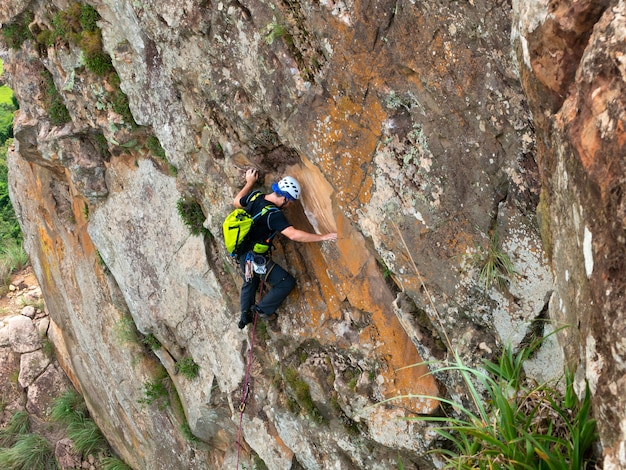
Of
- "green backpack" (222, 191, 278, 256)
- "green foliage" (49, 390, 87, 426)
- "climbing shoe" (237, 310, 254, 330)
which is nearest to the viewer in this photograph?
"green backpack" (222, 191, 278, 256)

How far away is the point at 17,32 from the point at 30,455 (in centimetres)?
980

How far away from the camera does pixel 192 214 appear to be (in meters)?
8.22

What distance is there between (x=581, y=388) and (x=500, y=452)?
0.61 m

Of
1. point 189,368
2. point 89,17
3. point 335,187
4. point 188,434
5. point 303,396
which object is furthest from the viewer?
point 188,434

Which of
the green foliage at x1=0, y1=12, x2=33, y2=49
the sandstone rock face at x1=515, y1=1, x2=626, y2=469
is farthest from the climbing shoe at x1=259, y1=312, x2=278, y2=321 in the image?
the green foliage at x1=0, y1=12, x2=33, y2=49

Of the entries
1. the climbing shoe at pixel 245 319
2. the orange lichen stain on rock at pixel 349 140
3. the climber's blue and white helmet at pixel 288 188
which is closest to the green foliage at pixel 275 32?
the orange lichen stain on rock at pixel 349 140

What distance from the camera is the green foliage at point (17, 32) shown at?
917 centimetres

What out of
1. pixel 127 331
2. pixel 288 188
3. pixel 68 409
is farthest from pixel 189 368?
pixel 68 409

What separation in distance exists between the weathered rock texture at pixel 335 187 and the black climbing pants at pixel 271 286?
0.63 ft

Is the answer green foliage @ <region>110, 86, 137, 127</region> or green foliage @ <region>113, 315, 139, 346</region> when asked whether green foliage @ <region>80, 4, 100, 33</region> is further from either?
green foliage @ <region>113, 315, 139, 346</region>

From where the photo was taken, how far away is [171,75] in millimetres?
6992

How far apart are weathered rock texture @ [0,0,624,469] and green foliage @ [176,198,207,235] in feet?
0.54

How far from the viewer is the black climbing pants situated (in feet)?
22.8

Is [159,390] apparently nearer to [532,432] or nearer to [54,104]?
[54,104]
